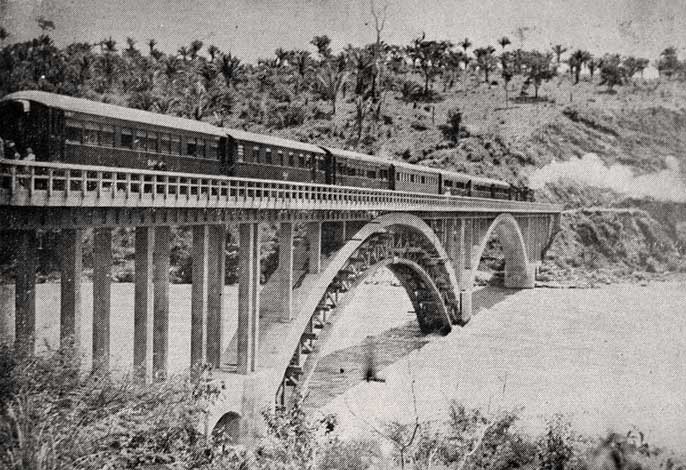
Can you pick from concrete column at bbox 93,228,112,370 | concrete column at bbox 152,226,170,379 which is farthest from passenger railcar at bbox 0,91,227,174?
concrete column at bbox 152,226,170,379

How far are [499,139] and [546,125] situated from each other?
294 inches

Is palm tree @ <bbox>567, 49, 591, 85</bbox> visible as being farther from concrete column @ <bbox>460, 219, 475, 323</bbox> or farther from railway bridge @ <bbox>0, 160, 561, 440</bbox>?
railway bridge @ <bbox>0, 160, 561, 440</bbox>

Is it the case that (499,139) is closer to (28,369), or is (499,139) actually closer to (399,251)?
(399,251)

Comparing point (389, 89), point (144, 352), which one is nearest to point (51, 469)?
point (144, 352)

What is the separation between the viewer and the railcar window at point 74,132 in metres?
13.5

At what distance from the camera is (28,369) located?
423 inches

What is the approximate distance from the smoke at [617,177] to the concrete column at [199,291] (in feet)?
216

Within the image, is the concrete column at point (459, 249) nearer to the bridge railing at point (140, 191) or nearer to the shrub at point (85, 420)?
the bridge railing at point (140, 191)

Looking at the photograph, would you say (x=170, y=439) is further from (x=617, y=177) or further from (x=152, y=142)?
(x=617, y=177)

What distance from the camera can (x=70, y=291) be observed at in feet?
38.8

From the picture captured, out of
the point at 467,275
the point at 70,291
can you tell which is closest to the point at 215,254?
the point at 70,291

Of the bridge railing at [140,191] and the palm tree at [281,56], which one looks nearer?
the bridge railing at [140,191]

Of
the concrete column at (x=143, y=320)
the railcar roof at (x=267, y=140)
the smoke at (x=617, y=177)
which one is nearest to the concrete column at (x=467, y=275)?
the railcar roof at (x=267, y=140)

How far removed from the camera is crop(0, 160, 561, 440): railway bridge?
11.4 metres
